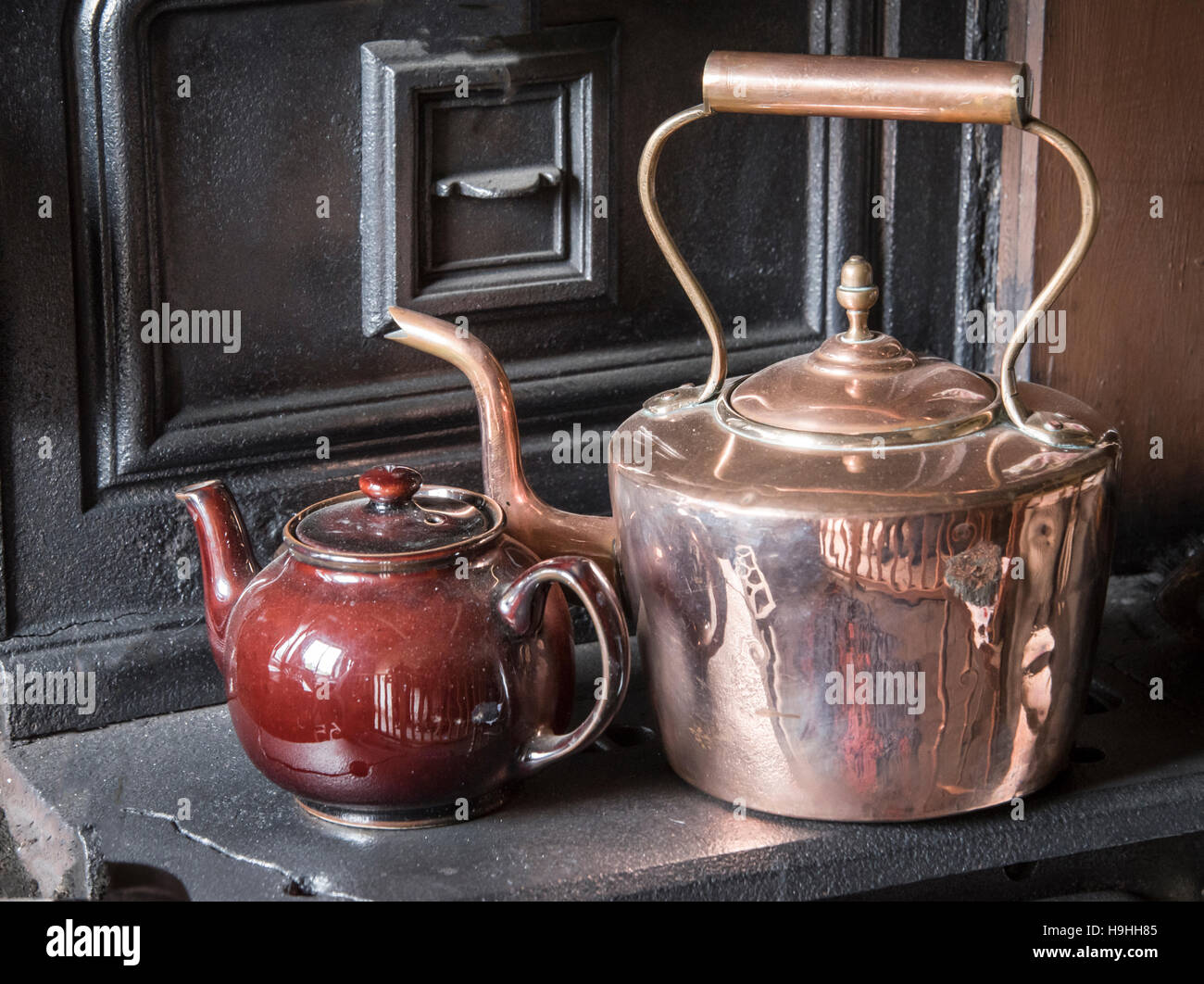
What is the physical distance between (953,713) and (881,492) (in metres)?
0.17

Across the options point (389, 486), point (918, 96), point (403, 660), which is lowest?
point (403, 660)

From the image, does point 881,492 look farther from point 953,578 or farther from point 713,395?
point 713,395

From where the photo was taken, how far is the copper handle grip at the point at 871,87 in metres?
1.00

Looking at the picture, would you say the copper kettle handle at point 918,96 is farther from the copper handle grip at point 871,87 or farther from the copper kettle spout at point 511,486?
the copper kettle spout at point 511,486

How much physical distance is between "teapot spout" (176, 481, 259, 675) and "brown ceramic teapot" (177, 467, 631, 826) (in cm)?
4

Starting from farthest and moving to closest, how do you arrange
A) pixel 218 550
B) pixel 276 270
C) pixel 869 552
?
1. pixel 276 270
2. pixel 218 550
3. pixel 869 552

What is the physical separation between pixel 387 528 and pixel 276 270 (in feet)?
1.07

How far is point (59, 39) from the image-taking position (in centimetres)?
112

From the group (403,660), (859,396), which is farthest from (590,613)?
(859,396)

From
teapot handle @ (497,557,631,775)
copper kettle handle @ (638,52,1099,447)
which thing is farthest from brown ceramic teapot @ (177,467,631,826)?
copper kettle handle @ (638,52,1099,447)

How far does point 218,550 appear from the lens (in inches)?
44.6

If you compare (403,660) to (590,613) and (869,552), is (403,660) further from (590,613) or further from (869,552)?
(869,552)

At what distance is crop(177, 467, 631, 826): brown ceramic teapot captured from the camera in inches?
39.8
